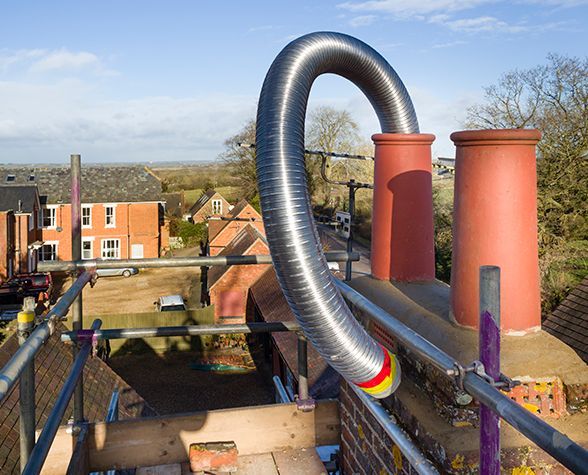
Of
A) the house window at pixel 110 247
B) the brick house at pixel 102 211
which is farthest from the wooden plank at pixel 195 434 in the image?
the house window at pixel 110 247

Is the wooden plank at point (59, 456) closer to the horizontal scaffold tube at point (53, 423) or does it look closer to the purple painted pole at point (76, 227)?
the purple painted pole at point (76, 227)

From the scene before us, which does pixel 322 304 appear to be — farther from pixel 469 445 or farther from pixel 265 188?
pixel 469 445

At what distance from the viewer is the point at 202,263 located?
387 centimetres

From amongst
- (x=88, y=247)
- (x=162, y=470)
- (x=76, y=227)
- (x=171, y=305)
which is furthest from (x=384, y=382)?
(x=88, y=247)

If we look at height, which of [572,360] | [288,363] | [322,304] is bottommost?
[288,363]

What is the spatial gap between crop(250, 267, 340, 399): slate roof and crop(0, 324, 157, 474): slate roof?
2.84 m

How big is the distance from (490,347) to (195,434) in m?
2.49

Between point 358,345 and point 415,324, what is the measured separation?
0.70 meters

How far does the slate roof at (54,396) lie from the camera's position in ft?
22.2

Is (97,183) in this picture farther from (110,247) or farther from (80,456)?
(80,456)

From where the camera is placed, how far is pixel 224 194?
58.9 m

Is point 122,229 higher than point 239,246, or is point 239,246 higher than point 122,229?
point 122,229

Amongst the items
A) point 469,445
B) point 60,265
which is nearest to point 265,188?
point 469,445

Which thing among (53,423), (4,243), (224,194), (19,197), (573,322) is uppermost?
(224,194)
